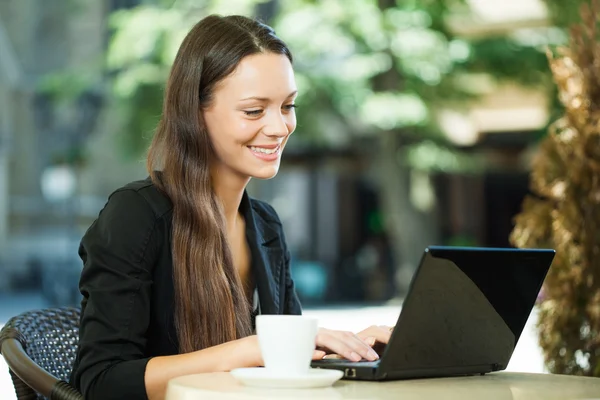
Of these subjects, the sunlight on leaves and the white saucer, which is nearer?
the white saucer

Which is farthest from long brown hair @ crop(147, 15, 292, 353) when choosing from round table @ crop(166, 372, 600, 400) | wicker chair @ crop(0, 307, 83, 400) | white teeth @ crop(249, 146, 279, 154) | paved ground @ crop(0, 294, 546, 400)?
paved ground @ crop(0, 294, 546, 400)

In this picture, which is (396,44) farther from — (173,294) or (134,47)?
(173,294)

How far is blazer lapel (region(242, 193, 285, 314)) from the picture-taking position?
2346 millimetres

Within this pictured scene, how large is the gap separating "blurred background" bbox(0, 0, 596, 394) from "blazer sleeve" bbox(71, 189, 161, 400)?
732 cm

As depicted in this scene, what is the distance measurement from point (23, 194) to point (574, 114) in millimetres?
22244

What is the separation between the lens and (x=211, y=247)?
2.13 metres

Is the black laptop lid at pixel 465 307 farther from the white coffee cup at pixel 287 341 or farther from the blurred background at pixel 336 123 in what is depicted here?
the blurred background at pixel 336 123

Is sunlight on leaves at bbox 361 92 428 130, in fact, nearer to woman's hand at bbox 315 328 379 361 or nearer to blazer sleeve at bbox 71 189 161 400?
blazer sleeve at bbox 71 189 161 400

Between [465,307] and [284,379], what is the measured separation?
13.7 inches

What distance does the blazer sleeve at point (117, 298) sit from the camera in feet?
6.15

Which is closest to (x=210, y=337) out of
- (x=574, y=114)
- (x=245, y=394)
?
(x=245, y=394)

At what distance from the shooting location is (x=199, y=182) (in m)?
2.18

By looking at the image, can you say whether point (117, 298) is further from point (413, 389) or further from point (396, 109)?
point (396, 109)

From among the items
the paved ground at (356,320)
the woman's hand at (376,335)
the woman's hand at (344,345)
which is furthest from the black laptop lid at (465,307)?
the paved ground at (356,320)
